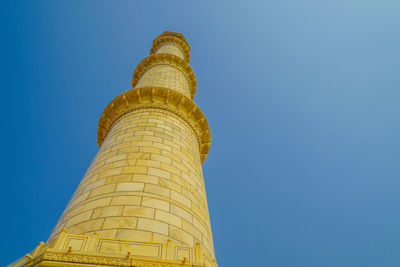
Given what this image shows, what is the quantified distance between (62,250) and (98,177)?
9.16 feet

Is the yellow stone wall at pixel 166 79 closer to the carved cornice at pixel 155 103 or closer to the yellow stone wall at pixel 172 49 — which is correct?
the carved cornice at pixel 155 103

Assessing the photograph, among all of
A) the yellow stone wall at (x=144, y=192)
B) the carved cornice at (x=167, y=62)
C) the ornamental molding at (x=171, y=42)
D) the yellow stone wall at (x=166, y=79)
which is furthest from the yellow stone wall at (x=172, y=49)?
the yellow stone wall at (x=144, y=192)

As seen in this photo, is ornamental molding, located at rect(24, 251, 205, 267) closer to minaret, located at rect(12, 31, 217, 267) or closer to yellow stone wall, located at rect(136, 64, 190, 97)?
minaret, located at rect(12, 31, 217, 267)

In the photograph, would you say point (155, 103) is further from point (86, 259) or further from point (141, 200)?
point (86, 259)

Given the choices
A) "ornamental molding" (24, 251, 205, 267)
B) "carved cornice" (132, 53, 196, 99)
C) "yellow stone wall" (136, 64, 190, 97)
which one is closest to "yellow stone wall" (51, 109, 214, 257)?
"ornamental molding" (24, 251, 205, 267)

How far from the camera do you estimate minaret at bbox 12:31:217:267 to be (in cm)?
339

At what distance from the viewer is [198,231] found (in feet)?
16.7

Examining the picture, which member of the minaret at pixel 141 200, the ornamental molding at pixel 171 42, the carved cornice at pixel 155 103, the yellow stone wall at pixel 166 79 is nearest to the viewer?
the minaret at pixel 141 200

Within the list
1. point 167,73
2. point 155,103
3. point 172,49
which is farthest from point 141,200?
point 172,49

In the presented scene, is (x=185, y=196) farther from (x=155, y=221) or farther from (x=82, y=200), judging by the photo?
(x=82, y=200)

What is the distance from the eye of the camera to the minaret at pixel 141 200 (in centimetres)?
339

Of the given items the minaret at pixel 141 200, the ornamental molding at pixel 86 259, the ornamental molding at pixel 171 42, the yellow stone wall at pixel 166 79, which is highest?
the ornamental molding at pixel 171 42

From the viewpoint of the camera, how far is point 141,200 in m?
4.84

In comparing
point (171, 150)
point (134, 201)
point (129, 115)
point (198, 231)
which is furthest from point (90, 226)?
point (129, 115)
